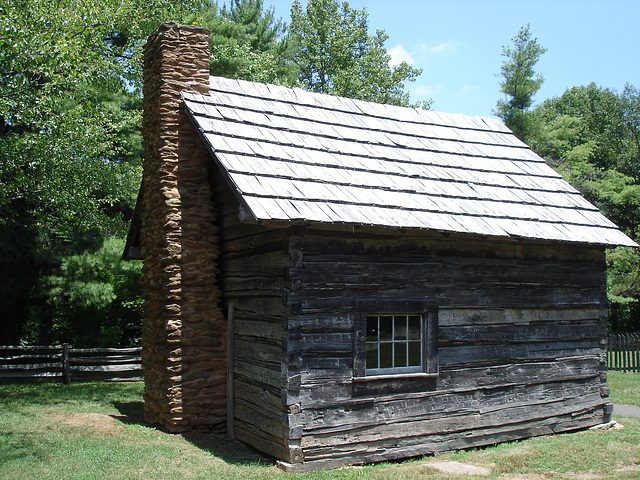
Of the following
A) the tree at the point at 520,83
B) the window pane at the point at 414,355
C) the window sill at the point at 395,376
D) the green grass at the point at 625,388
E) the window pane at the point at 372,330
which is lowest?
the green grass at the point at 625,388

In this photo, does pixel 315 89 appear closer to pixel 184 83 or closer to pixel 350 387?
pixel 184 83

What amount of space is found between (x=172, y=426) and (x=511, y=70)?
2401 centimetres

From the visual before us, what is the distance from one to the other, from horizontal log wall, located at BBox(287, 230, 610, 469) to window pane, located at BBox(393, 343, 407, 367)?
24 centimetres

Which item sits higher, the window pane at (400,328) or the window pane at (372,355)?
the window pane at (400,328)

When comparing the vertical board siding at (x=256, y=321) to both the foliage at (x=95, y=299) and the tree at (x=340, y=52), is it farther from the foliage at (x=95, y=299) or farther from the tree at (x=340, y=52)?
the tree at (x=340, y=52)

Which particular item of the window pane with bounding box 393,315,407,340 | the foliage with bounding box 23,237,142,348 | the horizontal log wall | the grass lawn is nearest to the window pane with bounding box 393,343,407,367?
the window pane with bounding box 393,315,407,340

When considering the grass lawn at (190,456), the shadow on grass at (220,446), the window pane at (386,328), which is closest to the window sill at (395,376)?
the window pane at (386,328)

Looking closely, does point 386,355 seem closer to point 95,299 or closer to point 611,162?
point 95,299

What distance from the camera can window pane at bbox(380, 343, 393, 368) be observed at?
852cm

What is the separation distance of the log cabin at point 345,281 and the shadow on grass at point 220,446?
178mm

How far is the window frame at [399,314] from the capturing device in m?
8.20

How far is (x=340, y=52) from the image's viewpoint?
37438 mm

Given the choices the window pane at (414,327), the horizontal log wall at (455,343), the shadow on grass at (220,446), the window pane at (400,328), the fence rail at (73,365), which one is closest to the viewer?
the horizontal log wall at (455,343)

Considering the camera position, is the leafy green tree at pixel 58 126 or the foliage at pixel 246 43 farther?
the foliage at pixel 246 43
